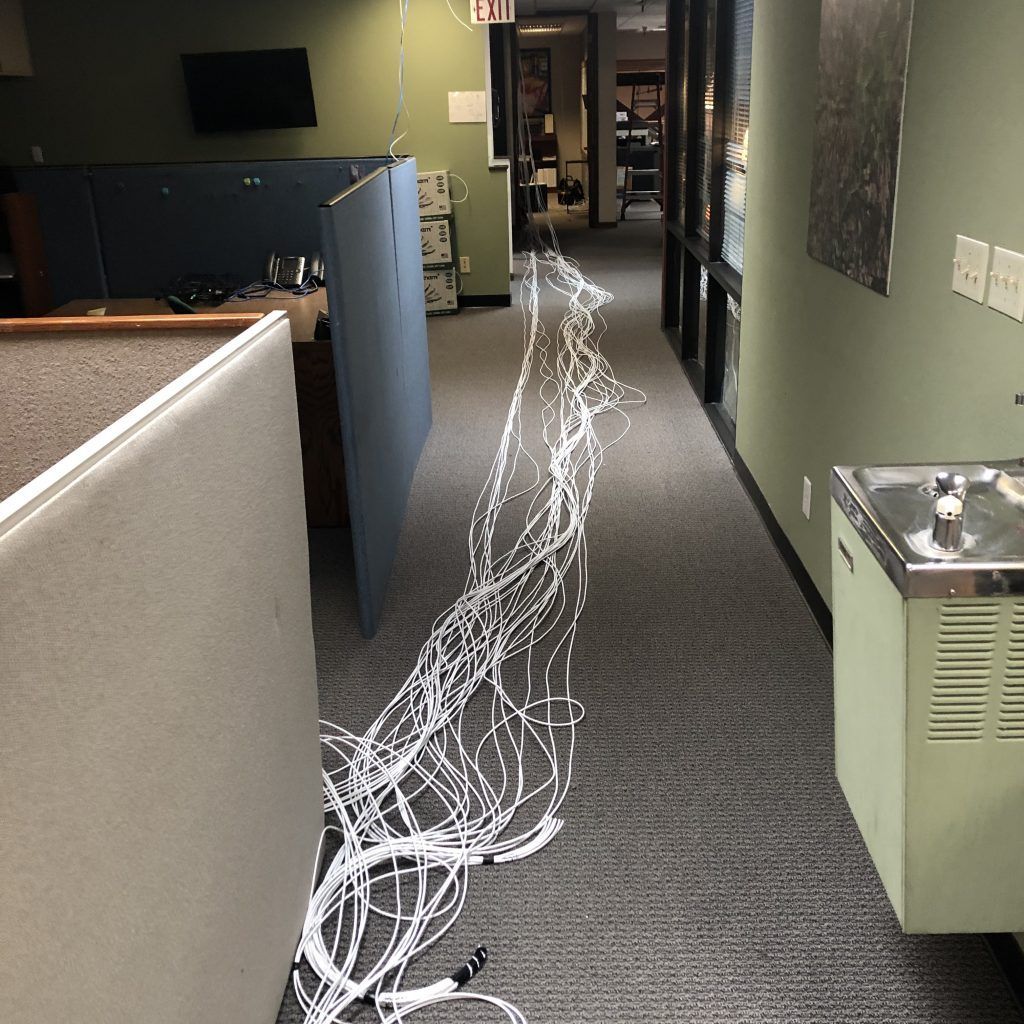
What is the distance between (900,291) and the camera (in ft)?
6.39

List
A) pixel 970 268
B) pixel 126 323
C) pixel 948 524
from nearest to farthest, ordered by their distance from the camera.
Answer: pixel 948 524
pixel 126 323
pixel 970 268

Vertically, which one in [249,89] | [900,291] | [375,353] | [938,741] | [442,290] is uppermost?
[249,89]

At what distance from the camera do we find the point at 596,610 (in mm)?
2727

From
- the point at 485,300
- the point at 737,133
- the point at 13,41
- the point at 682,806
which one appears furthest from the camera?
the point at 485,300

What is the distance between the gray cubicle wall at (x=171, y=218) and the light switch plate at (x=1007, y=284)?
352cm

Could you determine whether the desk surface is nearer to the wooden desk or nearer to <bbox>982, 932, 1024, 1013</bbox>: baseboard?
the wooden desk

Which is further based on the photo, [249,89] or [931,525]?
[249,89]

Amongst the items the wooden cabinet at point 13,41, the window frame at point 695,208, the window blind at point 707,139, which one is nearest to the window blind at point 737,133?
the window frame at point 695,208

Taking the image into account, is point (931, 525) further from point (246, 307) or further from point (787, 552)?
point (246, 307)

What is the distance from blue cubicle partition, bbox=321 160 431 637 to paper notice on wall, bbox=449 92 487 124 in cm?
263

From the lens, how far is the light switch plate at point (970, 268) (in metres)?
1.56

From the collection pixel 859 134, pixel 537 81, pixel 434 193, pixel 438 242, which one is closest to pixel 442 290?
pixel 438 242

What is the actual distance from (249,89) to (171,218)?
1.83 meters

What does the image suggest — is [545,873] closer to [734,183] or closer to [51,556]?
[51,556]
